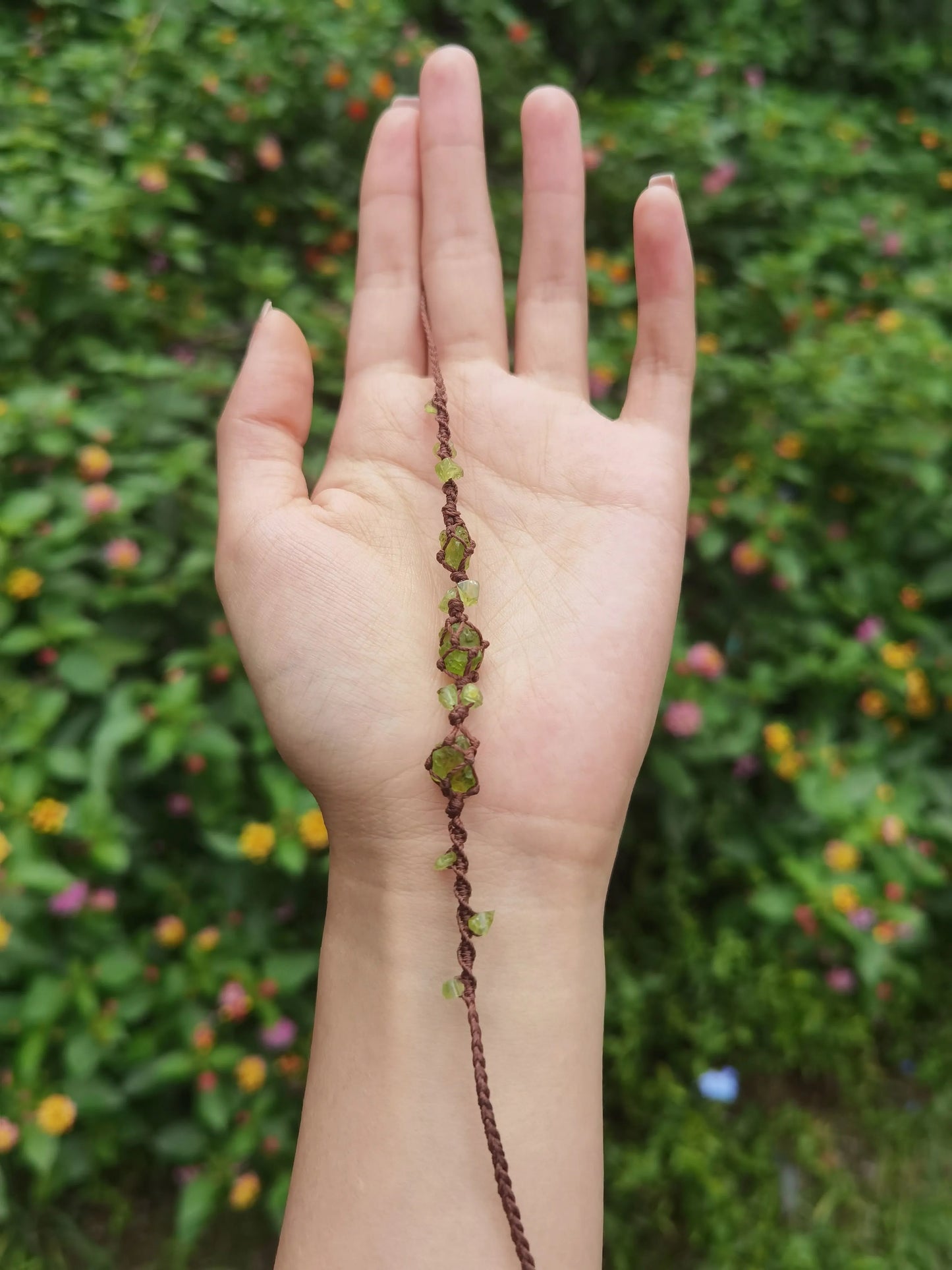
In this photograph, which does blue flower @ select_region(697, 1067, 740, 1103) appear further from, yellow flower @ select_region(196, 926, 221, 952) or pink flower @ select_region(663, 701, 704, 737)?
yellow flower @ select_region(196, 926, 221, 952)

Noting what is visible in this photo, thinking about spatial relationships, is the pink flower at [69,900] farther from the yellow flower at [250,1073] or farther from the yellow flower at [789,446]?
the yellow flower at [789,446]

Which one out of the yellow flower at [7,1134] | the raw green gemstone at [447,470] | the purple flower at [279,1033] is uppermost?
the raw green gemstone at [447,470]

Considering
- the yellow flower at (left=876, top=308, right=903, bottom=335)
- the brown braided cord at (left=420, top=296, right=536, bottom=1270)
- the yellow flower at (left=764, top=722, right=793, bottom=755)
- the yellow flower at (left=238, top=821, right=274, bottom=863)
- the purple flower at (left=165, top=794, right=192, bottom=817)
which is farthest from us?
the yellow flower at (left=876, top=308, right=903, bottom=335)

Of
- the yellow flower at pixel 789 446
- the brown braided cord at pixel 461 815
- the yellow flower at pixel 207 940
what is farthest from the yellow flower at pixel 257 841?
the yellow flower at pixel 789 446

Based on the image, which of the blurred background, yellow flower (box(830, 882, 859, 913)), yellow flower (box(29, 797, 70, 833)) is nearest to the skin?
the blurred background

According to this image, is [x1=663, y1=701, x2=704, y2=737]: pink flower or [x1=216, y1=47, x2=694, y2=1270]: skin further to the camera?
[x1=663, y1=701, x2=704, y2=737]: pink flower

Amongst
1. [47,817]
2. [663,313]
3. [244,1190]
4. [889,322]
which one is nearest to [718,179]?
[889,322]
